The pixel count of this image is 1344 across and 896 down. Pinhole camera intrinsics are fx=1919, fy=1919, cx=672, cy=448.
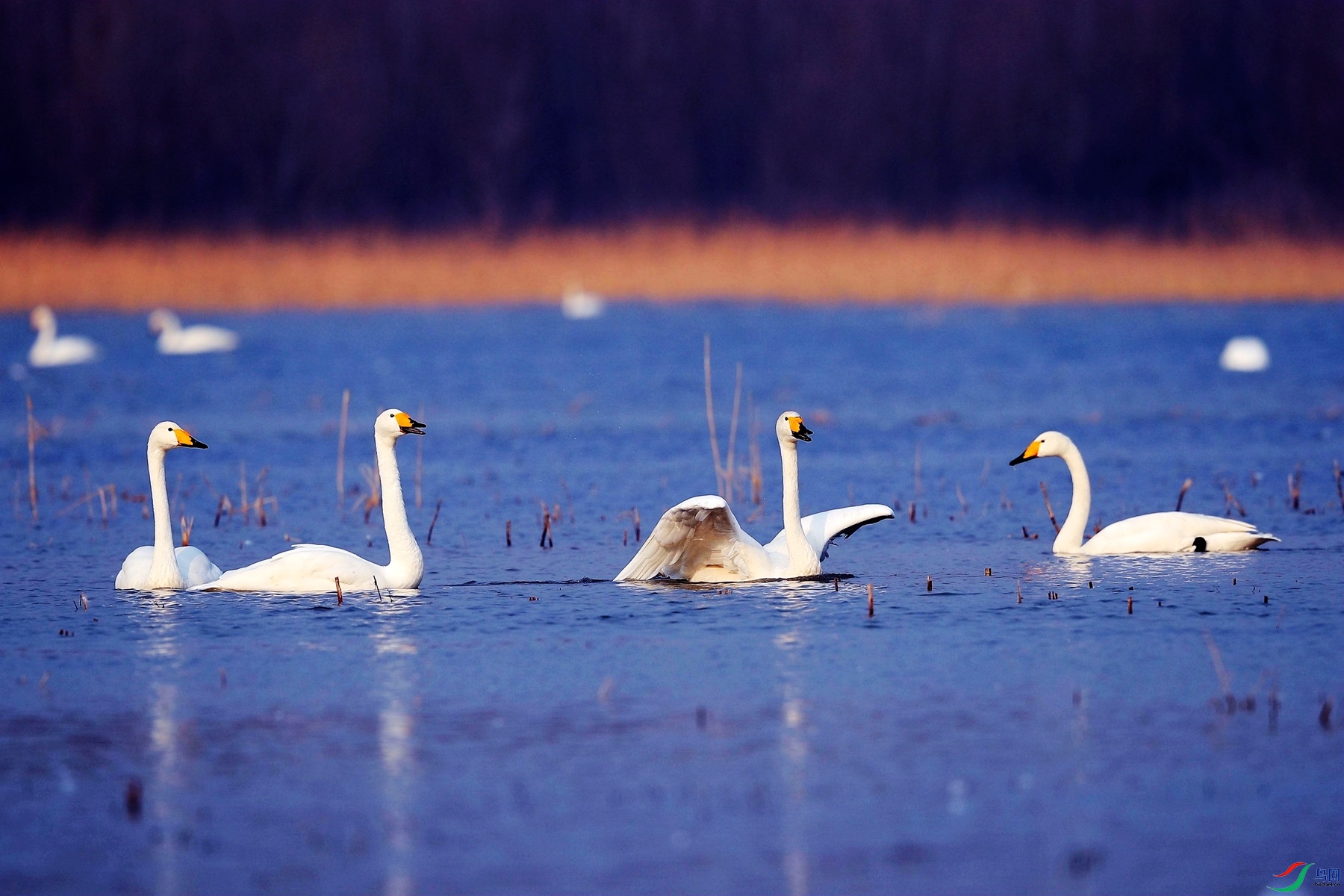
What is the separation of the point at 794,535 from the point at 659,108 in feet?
158

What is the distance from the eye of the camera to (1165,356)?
2816 cm

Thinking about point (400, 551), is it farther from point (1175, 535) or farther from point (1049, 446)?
point (1175, 535)

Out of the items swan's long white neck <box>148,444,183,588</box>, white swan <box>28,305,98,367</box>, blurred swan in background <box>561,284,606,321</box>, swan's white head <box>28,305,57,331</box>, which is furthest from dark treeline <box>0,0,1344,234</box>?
swan's long white neck <box>148,444,183,588</box>

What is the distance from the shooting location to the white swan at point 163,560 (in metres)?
10.3

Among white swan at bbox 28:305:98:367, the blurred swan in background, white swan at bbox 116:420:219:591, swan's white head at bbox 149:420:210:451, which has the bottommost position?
white swan at bbox 116:420:219:591

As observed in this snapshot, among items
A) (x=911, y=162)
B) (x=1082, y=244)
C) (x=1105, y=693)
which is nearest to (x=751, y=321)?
(x=1082, y=244)

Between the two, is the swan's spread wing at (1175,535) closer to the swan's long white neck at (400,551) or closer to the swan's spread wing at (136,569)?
the swan's long white neck at (400,551)

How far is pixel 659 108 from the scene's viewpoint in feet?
188

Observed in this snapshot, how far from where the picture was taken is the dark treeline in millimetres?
51656

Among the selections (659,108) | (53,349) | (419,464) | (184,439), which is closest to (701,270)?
(53,349)

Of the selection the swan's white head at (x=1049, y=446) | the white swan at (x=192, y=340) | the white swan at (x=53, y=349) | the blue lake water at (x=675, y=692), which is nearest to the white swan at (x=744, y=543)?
the blue lake water at (x=675, y=692)

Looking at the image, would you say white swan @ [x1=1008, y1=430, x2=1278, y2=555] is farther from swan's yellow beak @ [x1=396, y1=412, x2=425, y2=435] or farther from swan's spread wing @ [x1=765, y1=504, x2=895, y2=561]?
swan's yellow beak @ [x1=396, y1=412, x2=425, y2=435]

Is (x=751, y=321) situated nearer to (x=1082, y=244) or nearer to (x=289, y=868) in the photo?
(x=1082, y=244)

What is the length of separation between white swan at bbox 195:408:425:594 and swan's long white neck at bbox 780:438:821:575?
6.54 ft
